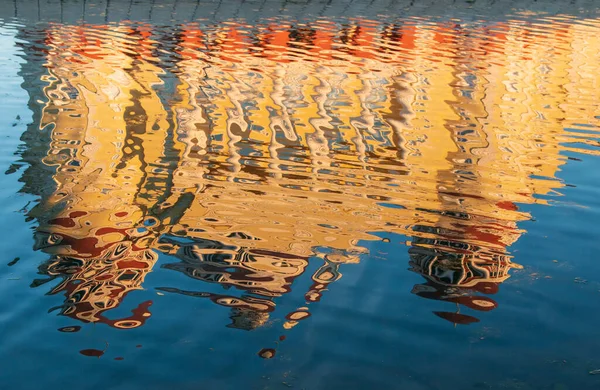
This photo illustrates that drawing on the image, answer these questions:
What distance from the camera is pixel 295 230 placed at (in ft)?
26.2

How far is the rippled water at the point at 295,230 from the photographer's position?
5.65m

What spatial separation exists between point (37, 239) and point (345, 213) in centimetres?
321

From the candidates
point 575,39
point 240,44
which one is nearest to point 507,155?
point 240,44

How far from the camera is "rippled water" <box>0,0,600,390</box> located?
565 centimetres

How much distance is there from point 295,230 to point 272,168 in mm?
2373

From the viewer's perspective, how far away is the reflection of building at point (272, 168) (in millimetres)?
7094

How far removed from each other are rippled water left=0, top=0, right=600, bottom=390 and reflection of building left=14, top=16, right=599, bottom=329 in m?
0.04

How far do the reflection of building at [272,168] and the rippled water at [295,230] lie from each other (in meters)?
0.04

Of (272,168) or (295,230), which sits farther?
(272,168)

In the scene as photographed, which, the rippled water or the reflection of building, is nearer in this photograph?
the rippled water

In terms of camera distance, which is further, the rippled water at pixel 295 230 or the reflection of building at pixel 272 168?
the reflection of building at pixel 272 168

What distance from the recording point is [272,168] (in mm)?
10219

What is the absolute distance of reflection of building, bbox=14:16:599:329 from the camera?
7.09m

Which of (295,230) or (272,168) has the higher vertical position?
(272,168)
